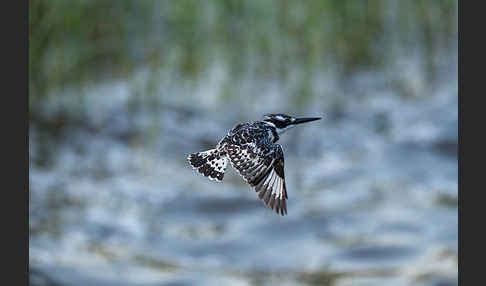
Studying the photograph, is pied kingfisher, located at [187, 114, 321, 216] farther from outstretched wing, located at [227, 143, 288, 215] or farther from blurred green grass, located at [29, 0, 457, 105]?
blurred green grass, located at [29, 0, 457, 105]

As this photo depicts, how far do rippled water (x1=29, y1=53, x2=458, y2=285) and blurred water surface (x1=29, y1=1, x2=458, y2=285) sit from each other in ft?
0.09

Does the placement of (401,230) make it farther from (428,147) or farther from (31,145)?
(31,145)

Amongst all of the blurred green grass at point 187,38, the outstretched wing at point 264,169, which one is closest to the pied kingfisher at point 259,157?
the outstretched wing at point 264,169

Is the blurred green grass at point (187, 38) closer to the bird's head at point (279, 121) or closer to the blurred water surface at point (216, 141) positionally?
the blurred water surface at point (216, 141)

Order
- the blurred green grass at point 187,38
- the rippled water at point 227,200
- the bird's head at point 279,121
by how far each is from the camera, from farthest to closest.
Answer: the rippled water at point 227,200
the blurred green grass at point 187,38
the bird's head at point 279,121

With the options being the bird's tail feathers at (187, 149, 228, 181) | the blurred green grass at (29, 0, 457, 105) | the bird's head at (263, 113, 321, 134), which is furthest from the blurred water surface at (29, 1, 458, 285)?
the bird's head at (263, 113, 321, 134)

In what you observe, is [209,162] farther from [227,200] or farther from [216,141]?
[227,200]

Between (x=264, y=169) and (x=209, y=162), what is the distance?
30 centimetres

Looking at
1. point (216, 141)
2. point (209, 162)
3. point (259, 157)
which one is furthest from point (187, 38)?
point (259, 157)

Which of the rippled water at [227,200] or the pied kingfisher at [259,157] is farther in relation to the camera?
the rippled water at [227,200]

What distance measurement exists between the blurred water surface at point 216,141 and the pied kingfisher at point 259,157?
22.3 ft

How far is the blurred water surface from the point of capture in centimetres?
1020

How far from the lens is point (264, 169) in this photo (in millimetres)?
2287

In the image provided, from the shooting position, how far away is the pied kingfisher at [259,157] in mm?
2242
